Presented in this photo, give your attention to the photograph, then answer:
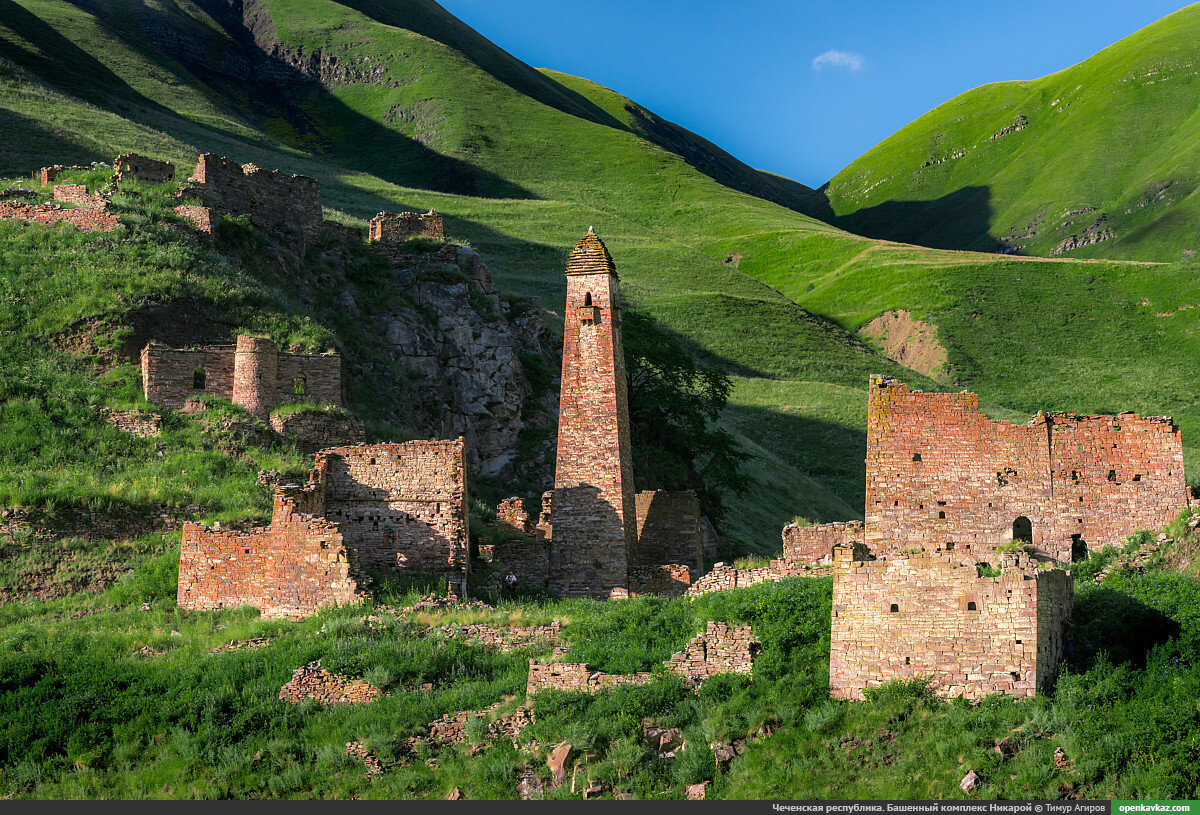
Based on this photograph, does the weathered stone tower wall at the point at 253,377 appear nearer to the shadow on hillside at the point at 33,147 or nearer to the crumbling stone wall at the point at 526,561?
the crumbling stone wall at the point at 526,561

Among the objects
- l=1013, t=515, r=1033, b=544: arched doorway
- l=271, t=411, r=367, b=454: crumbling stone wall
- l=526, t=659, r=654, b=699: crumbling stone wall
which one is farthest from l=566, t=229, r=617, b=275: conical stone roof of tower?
l=526, t=659, r=654, b=699: crumbling stone wall

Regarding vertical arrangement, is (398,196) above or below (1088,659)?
above

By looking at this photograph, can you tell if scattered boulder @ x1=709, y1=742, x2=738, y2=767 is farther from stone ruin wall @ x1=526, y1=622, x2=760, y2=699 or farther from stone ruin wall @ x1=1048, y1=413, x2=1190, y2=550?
stone ruin wall @ x1=1048, y1=413, x2=1190, y2=550

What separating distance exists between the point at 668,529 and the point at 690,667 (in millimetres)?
10157

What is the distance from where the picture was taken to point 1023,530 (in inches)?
1026

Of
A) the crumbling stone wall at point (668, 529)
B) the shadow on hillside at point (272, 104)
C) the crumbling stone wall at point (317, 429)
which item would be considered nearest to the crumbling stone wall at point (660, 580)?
the crumbling stone wall at point (668, 529)

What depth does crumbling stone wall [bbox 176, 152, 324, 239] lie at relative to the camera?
40750 mm

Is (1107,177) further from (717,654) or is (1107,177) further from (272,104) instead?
(717,654)

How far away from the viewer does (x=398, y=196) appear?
343 ft

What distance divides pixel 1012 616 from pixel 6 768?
52.2 ft

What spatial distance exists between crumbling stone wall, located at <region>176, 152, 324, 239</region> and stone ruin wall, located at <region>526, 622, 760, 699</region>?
23515 mm

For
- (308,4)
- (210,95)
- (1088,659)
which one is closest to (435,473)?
(1088,659)

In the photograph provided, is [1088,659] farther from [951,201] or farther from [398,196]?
[951,201]

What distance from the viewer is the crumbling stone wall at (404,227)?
4597 centimetres
